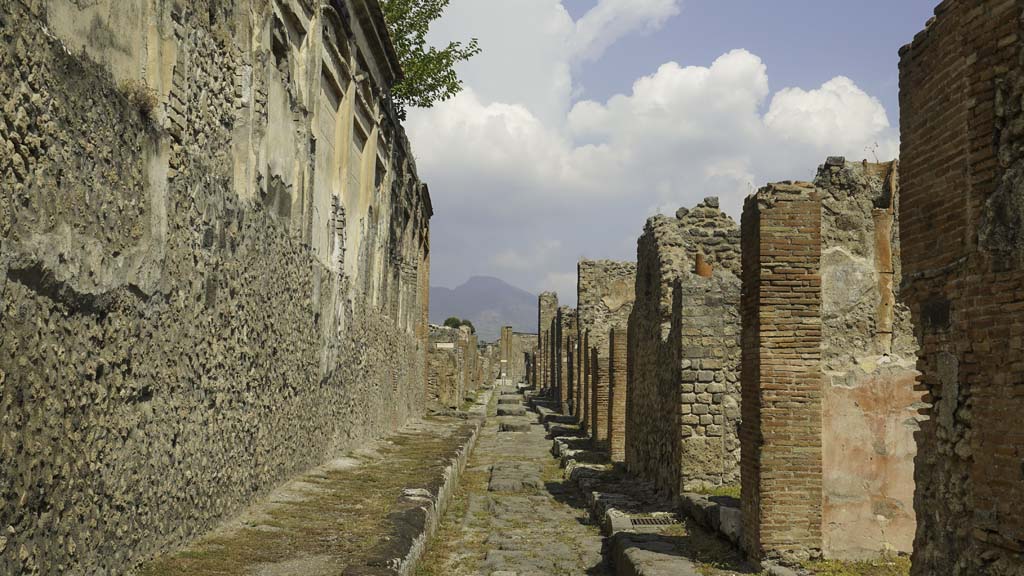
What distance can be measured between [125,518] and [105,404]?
56 centimetres

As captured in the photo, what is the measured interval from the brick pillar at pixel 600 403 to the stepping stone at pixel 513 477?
2.15 m

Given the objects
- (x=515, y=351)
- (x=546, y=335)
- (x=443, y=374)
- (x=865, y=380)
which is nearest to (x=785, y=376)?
(x=865, y=380)

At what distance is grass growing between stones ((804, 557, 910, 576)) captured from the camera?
20.4ft

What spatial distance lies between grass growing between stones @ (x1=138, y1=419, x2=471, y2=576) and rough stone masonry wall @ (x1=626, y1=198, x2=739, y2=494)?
2472 millimetres

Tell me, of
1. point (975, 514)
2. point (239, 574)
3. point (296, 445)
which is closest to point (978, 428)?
point (975, 514)

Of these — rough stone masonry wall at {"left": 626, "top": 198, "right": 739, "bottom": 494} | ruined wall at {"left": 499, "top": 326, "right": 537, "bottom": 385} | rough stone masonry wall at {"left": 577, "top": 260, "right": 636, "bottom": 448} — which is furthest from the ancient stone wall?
ruined wall at {"left": 499, "top": 326, "right": 537, "bottom": 385}

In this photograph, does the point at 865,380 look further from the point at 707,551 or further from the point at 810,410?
the point at 707,551

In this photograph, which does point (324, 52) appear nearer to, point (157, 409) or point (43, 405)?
point (157, 409)

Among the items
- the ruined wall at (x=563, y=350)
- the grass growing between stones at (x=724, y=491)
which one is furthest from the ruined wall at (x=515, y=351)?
the grass growing between stones at (x=724, y=491)

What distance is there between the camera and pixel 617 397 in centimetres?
1452

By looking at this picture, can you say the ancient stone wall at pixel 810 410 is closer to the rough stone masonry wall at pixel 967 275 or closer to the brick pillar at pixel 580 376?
the rough stone masonry wall at pixel 967 275

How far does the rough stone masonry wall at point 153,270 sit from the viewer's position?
125 inches

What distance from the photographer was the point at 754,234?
6.79m

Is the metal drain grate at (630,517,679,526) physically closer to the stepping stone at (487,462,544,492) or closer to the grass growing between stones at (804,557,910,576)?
the grass growing between stones at (804,557,910,576)
